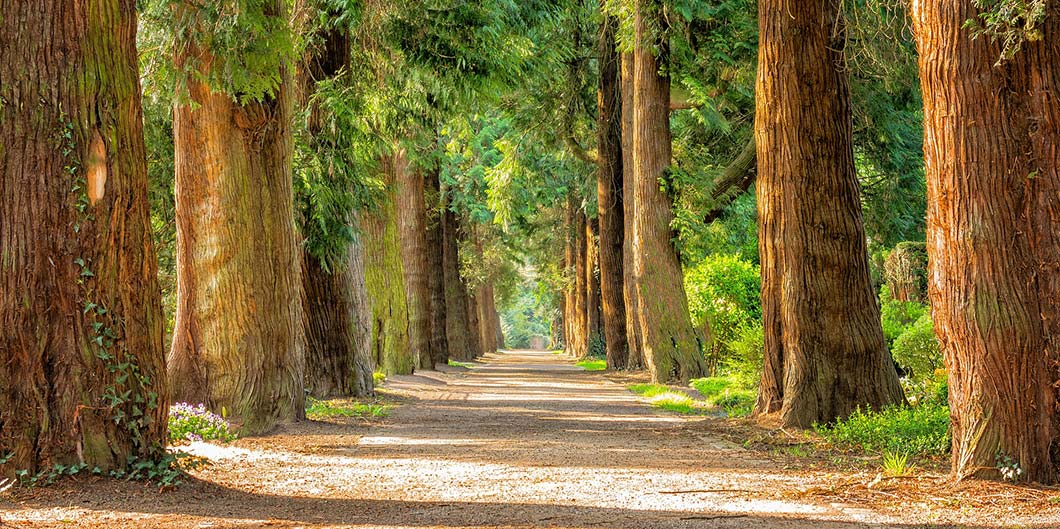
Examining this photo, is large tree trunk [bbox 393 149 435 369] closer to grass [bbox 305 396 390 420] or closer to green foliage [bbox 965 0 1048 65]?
grass [bbox 305 396 390 420]

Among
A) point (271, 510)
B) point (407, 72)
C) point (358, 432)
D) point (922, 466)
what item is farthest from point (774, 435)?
point (407, 72)

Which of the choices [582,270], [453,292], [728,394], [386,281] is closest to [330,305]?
[728,394]

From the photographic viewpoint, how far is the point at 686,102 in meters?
23.6

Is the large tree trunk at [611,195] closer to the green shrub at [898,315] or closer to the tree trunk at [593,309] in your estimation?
the tree trunk at [593,309]

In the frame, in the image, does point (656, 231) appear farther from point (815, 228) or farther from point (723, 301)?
point (815, 228)

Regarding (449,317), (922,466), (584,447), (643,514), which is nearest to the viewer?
(643,514)

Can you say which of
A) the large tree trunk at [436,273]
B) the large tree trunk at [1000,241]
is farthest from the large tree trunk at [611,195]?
the large tree trunk at [1000,241]

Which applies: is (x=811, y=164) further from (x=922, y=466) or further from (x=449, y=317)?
(x=449, y=317)

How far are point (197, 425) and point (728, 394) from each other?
341 inches

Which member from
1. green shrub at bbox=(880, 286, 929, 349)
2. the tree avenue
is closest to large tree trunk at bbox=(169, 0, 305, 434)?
the tree avenue

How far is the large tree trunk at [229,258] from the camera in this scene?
12.1 meters

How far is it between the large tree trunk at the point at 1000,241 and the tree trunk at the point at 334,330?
10.4 meters

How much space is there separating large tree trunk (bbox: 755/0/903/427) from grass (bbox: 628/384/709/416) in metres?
3.82

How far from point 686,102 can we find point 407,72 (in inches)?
326
